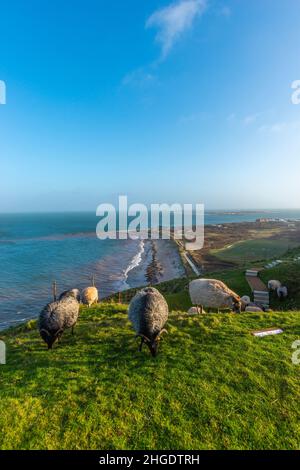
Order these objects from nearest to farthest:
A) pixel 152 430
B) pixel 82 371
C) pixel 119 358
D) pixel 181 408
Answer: pixel 152 430
pixel 181 408
pixel 82 371
pixel 119 358

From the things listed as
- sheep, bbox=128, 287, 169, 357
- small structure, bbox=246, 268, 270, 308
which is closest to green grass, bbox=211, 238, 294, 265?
small structure, bbox=246, 268, 270, 308

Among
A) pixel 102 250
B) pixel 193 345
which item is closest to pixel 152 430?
pixel 193 345

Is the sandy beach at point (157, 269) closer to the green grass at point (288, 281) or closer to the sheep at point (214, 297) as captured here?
the green grass at point (288, 281)

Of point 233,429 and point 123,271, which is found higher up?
point 233,429

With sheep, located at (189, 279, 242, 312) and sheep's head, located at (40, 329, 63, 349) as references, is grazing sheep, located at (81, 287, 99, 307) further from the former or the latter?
sheep's head, located at (40, 329, 63, 349)

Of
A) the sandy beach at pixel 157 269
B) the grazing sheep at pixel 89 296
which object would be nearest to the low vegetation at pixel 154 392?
the grazing sheep at pixel 89 296

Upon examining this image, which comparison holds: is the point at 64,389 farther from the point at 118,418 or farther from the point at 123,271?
the point at 123,271
